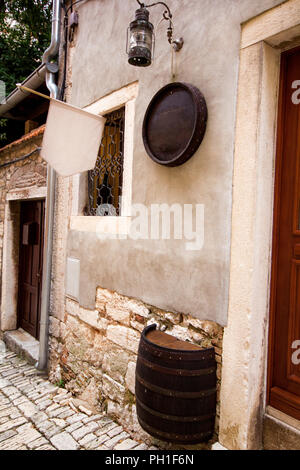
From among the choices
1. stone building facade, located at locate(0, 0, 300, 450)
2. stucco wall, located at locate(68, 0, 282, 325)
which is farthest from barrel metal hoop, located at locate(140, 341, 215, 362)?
stucco wall, located at locate(68, 0, 282, 325)

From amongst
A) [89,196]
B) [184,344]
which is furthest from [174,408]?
[89,196]

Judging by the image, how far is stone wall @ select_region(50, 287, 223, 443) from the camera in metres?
2.52

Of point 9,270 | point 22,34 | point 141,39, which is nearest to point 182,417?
point 141,39

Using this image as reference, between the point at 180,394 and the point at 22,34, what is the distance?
824 centimetres

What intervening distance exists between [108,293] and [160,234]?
39.0 inches

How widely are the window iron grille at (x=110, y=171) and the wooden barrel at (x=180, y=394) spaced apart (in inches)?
70.5

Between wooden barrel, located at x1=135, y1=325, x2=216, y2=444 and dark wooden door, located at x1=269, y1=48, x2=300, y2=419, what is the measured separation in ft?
1.36

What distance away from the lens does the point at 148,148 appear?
8.93 feet

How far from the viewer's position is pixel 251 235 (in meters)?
2.06

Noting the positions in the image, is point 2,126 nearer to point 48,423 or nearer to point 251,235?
point 48,423

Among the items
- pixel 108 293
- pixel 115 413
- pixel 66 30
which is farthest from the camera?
pixel 66 30

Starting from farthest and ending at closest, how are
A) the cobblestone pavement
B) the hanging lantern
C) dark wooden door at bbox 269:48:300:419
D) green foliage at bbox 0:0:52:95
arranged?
1. green foliage at bbox 0:0:52:95
2. the cobblestone pavement
3. the hanging lantern
4. dark wooden door at bbox 269:48:300:419

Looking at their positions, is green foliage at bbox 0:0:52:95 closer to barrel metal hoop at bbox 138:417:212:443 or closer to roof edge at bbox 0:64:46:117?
roof edge at bbox 0:64:46:117
